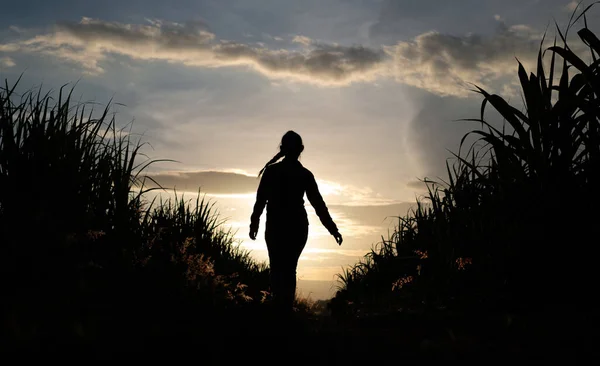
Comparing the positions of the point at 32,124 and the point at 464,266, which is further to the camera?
the point at 464,266

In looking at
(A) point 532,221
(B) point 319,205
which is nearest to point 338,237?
(B) point 319,205

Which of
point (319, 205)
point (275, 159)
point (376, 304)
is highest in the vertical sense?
point (275, 159)

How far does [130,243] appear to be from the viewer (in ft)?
19.5

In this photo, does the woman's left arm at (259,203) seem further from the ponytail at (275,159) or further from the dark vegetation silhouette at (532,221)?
the dark vegetation silhouette at (532,221)

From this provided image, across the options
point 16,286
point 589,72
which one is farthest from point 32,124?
point 589,72

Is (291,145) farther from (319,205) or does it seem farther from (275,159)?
(319,205)

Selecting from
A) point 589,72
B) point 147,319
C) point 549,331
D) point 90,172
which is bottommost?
point 147,319

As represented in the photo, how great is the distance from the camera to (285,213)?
668 centimetres

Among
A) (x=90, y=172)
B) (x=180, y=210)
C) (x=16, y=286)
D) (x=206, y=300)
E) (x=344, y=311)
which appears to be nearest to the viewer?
→ (x=16, y=286)

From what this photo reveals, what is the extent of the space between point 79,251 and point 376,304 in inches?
162

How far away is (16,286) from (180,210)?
5.91 metres

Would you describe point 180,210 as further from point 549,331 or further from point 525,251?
point 549,331

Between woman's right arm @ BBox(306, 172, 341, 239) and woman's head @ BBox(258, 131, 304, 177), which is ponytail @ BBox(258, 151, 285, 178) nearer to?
woman's head @ BBox(258, 131, 304, 177)

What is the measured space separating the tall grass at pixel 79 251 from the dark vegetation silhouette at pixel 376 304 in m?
0.01
